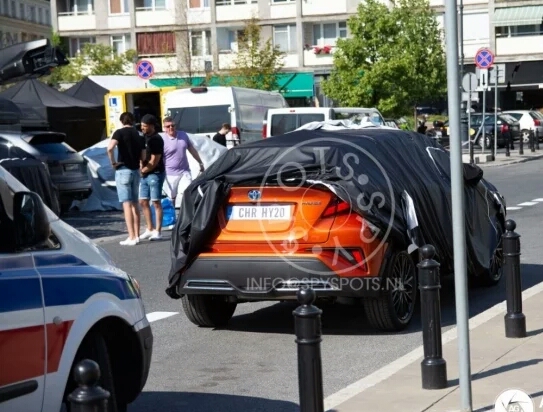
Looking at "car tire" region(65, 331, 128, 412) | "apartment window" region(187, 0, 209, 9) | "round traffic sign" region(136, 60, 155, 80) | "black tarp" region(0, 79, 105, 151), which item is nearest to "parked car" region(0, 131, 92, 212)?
"round traffic sign" region(136, 60, 155, 80)

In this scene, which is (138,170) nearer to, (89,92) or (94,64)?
(89,92)

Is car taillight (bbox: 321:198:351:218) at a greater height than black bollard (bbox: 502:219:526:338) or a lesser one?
greater

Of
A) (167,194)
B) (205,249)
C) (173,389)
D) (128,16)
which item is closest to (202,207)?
(205,249)

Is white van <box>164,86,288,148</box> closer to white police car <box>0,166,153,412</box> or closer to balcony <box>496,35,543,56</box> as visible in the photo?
white police car <box>0,166,153,412</box>

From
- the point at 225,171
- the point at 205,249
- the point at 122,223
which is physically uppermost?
the point at 225,171

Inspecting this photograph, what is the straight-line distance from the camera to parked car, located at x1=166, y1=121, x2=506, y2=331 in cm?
879

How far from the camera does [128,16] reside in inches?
2768

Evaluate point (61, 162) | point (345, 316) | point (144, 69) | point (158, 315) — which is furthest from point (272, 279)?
point (144, 69)

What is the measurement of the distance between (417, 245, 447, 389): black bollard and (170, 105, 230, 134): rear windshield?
2441 centimetres

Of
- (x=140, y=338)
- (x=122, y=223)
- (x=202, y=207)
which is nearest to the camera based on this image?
(x=140, y=338)

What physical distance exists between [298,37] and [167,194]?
4896 centimetres

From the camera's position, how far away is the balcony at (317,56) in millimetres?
65875

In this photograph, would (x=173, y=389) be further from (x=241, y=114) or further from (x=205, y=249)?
(x=241, y=114)

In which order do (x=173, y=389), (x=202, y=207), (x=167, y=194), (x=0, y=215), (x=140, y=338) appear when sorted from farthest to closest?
(x=167, y=194), (x=202, y=207), (x=173, y=389), (x=140, y=338), (x=0, y=215)
